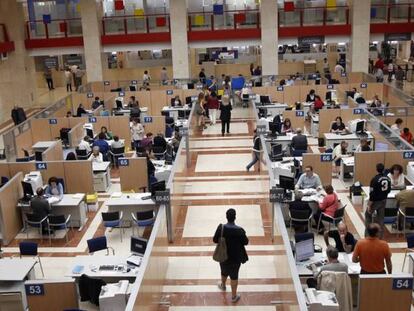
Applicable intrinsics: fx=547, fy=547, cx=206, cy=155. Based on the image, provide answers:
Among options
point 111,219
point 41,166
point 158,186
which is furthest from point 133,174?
point 111,219

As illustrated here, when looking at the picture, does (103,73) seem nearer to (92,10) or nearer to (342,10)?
(92,10)

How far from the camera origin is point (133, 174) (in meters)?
14.7

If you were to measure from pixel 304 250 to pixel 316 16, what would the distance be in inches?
852

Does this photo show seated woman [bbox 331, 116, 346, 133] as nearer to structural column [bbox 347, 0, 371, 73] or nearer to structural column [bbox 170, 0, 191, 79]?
structural column [bbox 347, 0, 371, 73]

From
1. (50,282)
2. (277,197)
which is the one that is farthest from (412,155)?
(50,282)

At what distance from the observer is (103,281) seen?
884 centimetres

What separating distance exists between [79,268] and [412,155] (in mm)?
8959

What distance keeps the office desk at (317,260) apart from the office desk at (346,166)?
589 centimetres

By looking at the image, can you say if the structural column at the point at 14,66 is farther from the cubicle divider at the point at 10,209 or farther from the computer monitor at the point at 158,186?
the computer monitor at the point at 158,186

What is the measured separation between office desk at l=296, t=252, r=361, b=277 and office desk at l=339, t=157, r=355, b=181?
589 centimetres

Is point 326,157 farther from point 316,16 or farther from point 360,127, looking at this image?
point 316,16

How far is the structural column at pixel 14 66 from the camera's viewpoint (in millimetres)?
27750

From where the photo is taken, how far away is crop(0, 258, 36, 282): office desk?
9.25 meters

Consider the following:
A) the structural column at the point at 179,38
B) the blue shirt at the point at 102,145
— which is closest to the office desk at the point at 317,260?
the blue shirt at the point at 102,145
